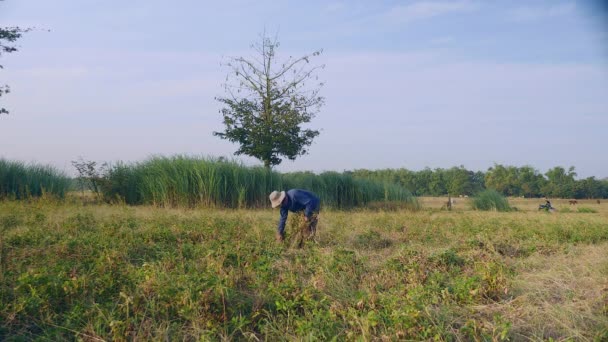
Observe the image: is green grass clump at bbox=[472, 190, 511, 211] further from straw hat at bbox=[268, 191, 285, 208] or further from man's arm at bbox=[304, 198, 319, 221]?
straw hat at bbox=[268, 191, 285, 208]

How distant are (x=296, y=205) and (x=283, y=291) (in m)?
3.47

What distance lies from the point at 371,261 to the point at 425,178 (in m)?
37.5

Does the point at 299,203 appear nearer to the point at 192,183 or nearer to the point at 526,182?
the point at 192,183

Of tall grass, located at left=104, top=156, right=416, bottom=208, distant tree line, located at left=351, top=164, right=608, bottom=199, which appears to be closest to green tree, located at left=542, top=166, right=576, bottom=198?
distant tree line, located at left=351, top=164, right=608, bottom=199

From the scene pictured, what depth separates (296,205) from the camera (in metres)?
7.85

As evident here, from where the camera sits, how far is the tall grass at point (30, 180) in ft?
48.5

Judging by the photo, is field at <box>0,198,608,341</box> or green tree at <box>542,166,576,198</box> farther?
green tree at <box>542,166,576,198</box>

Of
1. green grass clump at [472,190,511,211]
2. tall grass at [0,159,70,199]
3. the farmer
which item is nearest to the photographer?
the farmer

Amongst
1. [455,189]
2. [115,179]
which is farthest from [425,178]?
[115,179]

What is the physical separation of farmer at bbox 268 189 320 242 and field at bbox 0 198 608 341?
15.4 inches

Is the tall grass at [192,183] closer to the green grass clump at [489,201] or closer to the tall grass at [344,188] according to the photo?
the tall grass at [344,188]

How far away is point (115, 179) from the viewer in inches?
615

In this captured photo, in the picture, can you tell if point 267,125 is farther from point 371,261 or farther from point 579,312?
point 579,312

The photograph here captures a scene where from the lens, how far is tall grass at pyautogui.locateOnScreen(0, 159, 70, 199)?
1479 centimetres
